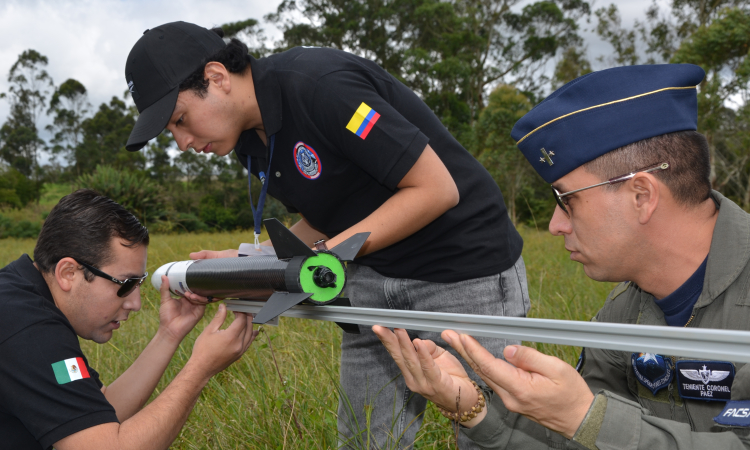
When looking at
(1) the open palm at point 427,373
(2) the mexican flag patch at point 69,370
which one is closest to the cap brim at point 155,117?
(2) the mexican flag patch at point 69,370

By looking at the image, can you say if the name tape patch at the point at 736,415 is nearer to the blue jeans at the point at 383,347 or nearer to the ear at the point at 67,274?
the blue jeans at the point at 383,347

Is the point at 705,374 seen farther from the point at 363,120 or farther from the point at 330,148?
the point at 330,148

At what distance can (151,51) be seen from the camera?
7.70 ft

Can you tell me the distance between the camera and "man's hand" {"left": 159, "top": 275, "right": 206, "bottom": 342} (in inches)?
104

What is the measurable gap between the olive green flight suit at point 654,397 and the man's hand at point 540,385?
0.04 m

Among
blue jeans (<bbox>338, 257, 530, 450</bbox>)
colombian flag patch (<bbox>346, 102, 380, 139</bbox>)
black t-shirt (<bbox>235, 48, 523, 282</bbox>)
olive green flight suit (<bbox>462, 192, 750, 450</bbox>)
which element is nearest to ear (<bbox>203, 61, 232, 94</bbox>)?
black t-shirt (<bbox>235, 48, 523, 282</bbox>)

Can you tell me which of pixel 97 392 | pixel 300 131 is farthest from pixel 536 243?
pixel 97 392

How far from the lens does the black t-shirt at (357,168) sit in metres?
2.13

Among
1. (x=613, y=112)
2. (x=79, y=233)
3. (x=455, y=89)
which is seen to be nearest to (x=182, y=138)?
(x=79, y=233)

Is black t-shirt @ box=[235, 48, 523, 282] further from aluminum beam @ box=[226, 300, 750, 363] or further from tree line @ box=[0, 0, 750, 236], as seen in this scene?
tree line @ box=[0, 0, 750, 236]

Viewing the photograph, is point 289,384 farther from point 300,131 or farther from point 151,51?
point 151,51

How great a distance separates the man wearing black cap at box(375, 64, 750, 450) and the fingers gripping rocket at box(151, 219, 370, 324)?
0.29 m

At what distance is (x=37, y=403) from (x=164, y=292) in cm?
75

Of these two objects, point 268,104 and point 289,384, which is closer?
point 268,104
